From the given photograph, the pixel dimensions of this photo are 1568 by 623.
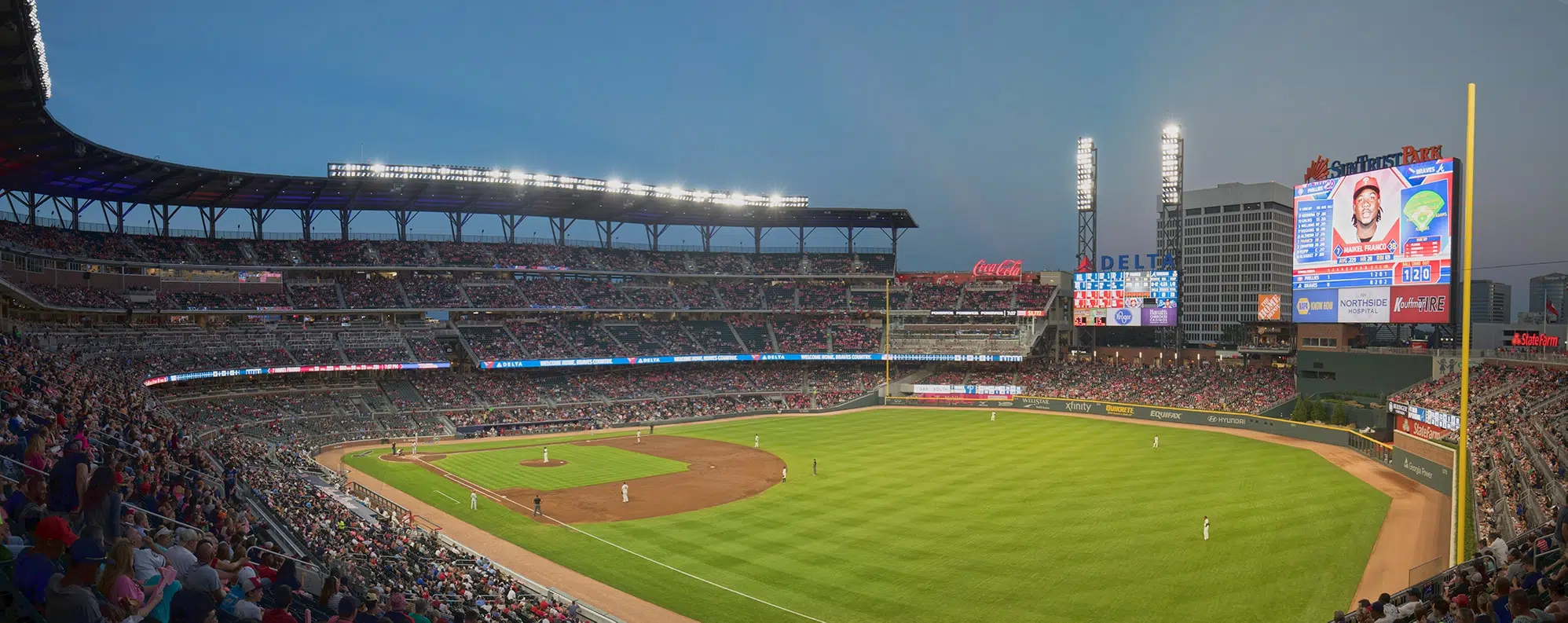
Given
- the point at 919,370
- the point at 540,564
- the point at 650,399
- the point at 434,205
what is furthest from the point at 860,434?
the point at 434,205

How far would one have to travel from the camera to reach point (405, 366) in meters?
58.5

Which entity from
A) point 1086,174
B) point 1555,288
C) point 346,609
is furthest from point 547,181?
point 1555,288

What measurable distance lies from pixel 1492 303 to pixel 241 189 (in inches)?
5528

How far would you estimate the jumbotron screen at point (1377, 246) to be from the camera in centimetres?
4262

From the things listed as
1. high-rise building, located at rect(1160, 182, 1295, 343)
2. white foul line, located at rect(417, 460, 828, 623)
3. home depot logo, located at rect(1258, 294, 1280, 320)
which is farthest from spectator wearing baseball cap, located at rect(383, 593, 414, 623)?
high-rise building, located at rect(1160, 182, 1295, 343)

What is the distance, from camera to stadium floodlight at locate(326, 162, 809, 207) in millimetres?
58188

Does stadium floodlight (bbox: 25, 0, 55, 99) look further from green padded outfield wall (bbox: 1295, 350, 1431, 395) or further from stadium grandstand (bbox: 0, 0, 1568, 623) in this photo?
green padded outfield wall (bbox: 1295, 350, 1431, 395)

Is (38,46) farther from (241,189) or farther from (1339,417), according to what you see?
(1339,417)

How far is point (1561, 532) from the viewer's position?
36.1ft

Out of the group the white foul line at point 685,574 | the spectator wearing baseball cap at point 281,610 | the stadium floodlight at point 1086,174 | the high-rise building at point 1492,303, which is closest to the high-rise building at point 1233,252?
the high-rise building at point 1492,303

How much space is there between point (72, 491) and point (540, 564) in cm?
1907

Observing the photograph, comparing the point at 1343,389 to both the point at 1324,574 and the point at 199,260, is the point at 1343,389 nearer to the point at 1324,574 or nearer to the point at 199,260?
the point at 1324,574

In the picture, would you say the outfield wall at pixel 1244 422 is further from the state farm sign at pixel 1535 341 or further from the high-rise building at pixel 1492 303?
the high-rise building at pixel 1492 303

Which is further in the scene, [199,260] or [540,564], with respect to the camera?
[199,260]
